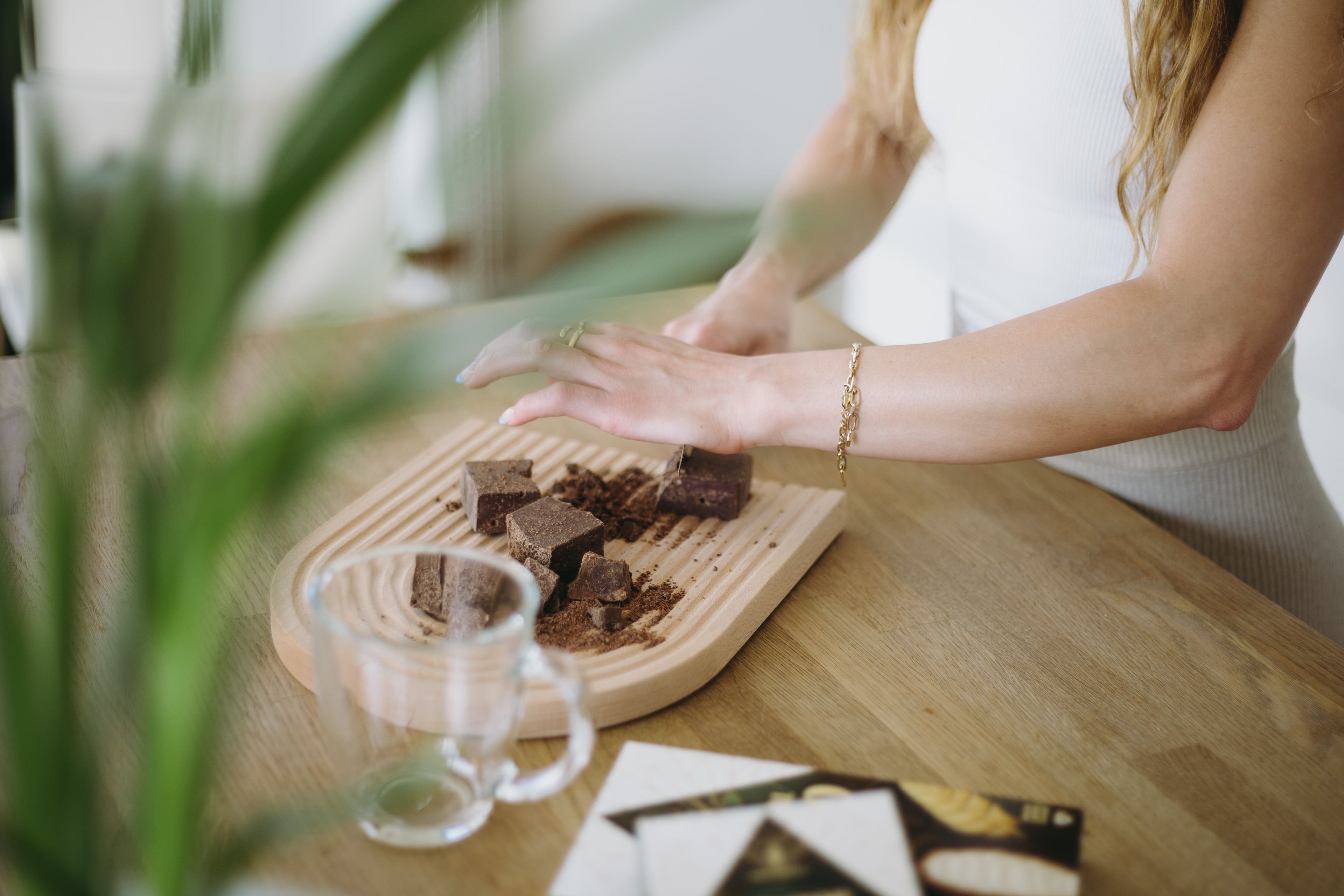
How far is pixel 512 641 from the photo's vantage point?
2.07ft

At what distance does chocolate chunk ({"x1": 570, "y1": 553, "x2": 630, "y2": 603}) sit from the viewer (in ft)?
3.14

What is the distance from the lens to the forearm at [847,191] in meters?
1.49

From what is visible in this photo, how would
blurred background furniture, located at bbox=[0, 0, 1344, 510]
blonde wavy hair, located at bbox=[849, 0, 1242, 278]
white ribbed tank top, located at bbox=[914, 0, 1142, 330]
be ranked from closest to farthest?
blurred background furniture, located at bbox=[0, 0, 1344, 510] < blonde wavy hair, located at bbox=[849, 0, 1242, 278] < white ribbed tank top, located at bbox=[914, 0, 1142, 330]

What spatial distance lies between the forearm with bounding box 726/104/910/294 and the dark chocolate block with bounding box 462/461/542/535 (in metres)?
0.52

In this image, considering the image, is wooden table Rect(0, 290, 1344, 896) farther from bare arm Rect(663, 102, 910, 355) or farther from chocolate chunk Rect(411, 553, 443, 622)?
bare arm Rect(663, 102, 910, 355)

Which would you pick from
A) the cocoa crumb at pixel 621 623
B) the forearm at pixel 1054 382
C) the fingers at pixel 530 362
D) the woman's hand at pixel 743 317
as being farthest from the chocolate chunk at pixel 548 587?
the woman's hand at pixel 743 317

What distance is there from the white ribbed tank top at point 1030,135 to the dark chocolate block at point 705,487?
608 mm

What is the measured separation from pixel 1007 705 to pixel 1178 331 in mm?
426

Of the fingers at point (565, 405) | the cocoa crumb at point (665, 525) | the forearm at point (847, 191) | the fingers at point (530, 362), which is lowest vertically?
the cocoa crumb at point (665, 525)

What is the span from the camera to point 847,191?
4.71 feet

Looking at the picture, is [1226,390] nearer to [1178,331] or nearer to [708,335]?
[1178,331]

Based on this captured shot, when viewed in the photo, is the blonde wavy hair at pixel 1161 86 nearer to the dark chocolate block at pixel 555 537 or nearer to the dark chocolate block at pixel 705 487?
the dark chocolate block at pixel 705 487

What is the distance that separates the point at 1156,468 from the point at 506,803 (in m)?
1.03

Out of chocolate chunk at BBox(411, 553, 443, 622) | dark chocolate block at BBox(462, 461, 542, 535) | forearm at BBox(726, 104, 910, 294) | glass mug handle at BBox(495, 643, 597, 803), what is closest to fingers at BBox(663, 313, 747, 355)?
forearm at BBox(726, 104, 910, 294)
